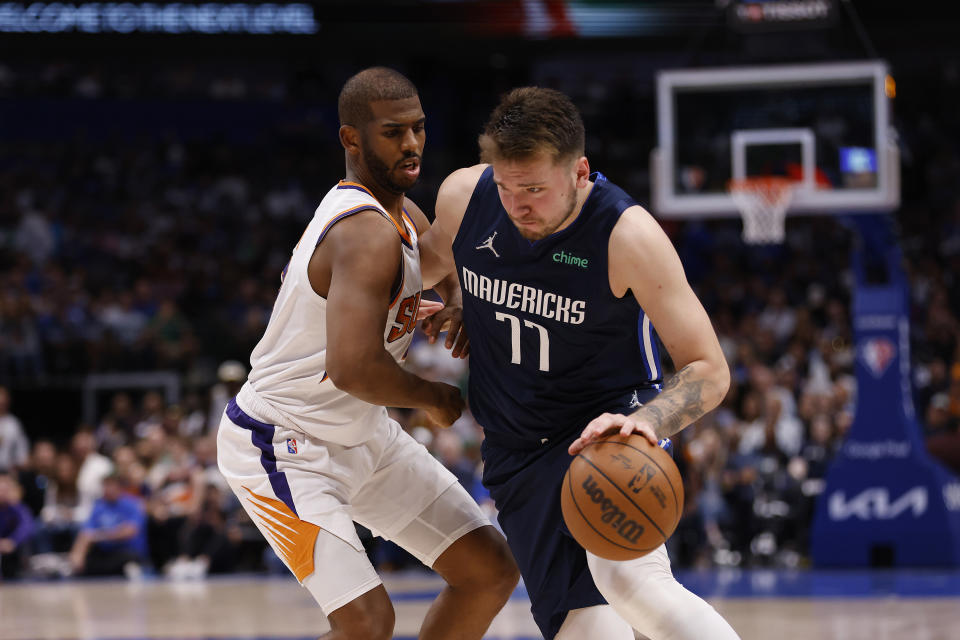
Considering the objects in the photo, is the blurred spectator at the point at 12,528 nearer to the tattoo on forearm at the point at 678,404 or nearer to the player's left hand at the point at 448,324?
the player's left hand at the point at 448,324

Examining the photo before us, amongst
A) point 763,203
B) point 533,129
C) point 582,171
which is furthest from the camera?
point 763,203

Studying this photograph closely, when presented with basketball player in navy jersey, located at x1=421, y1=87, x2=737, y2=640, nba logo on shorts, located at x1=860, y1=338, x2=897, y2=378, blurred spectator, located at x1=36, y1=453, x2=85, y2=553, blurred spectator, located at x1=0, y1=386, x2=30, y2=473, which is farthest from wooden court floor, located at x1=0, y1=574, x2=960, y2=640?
basketball player in navy jersey, located at x1=421, y1=87, x2=737, y2=640

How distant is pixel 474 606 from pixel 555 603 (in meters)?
0.50

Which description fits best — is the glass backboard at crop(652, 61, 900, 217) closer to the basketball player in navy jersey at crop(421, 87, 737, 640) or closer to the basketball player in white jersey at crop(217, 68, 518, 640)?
the basketball player in white jersey at crop(217, 68, 518, 640)

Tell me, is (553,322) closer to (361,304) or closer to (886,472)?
(361,304)

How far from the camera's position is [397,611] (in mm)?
8445

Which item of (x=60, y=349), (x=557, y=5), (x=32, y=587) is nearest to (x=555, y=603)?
(x=32, y=587)

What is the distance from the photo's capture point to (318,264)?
389cm

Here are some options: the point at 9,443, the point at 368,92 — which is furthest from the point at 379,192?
the point at 9,443

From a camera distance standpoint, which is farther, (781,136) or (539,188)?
(781,136)

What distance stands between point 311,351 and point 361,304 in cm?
43

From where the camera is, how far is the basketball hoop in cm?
1038

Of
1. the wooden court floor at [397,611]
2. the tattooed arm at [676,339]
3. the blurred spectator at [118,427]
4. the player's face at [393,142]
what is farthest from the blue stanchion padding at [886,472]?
the blurred spectator at [118,427]

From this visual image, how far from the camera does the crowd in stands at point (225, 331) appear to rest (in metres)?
12.0
